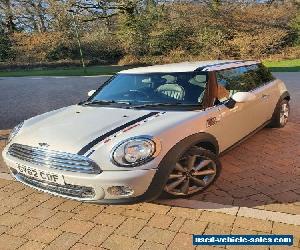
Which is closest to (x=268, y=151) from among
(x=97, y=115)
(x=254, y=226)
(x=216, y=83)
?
(x=216, y=83)

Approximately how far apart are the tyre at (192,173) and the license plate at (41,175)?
108 centimetres

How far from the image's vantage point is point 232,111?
4500 millimetres

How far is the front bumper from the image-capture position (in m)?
3.30

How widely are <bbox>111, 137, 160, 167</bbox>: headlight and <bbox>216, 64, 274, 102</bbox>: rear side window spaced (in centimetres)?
140

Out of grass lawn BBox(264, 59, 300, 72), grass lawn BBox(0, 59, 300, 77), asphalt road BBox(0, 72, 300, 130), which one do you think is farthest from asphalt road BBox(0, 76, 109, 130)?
grass lawn BBox(264, 59, 300, 72)

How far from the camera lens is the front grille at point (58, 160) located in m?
3.34

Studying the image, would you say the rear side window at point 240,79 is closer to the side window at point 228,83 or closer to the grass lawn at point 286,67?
the side window at point 228,83

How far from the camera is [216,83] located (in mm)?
4473

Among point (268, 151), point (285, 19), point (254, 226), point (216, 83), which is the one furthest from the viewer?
point (285, 19)

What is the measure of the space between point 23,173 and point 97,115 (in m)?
1.03

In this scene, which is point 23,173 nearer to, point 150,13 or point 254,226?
point 254,226

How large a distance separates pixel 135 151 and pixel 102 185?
0.44 metres

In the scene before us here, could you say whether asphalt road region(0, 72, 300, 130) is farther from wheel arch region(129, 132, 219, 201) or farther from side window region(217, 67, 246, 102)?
wheel arch region(129, 132, 219, 201)

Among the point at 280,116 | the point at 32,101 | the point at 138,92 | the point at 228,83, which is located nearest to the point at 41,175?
the point at 138,92
